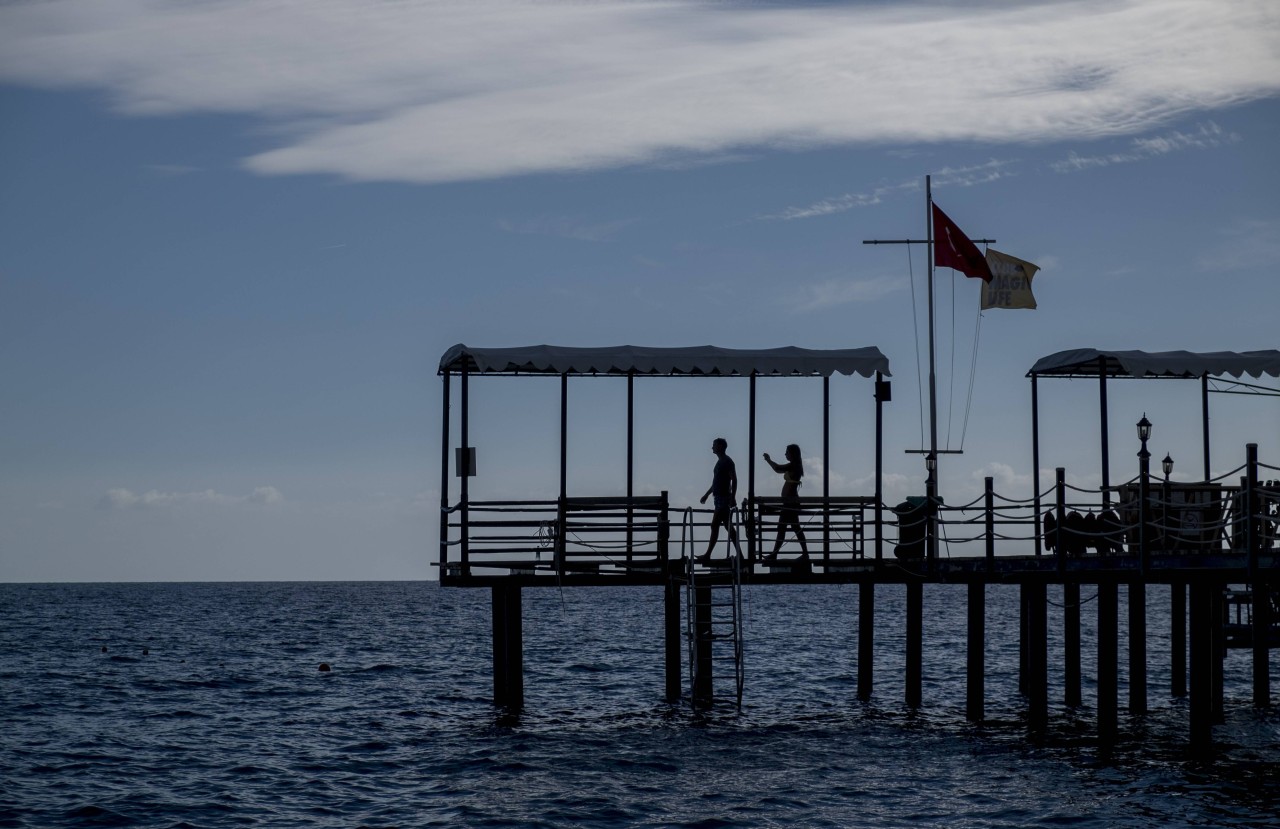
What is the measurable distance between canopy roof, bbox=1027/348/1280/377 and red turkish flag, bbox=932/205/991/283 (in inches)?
110

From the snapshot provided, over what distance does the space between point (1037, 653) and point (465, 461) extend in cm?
1010

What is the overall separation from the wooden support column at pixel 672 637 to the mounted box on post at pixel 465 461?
15.5 ft

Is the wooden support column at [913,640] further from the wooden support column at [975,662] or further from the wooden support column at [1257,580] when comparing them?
the wooden support column at [1257,580]

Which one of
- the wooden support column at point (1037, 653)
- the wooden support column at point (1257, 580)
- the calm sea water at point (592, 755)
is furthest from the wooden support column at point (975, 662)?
the wooden support column at point (1257, 580)

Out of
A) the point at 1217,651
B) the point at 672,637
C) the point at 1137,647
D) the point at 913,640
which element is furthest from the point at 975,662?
the point at 672,637

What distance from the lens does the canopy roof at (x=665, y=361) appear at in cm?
2498

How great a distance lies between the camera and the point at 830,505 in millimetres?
25750

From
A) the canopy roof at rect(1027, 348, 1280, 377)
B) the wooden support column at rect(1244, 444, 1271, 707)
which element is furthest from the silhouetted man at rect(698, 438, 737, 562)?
the wooden support column at rect(1244, 444, 1271, 707)

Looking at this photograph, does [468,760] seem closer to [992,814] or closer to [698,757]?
[698,757]

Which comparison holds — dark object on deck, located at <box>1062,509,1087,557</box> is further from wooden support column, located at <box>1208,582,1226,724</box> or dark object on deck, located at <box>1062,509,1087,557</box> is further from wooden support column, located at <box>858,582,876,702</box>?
wooden support column, located at <box>858,582,876,702</box>

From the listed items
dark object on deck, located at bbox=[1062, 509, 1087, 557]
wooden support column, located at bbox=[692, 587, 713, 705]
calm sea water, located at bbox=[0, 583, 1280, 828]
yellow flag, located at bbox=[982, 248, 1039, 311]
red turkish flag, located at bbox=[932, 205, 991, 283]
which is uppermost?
red turkish flag, located at bbox=[932, 205, 991, 283]

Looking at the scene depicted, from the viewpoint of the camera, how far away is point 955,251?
29.4m

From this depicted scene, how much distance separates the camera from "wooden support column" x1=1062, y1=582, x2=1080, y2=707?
2772 centimetres

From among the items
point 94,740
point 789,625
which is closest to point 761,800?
point 94,740
